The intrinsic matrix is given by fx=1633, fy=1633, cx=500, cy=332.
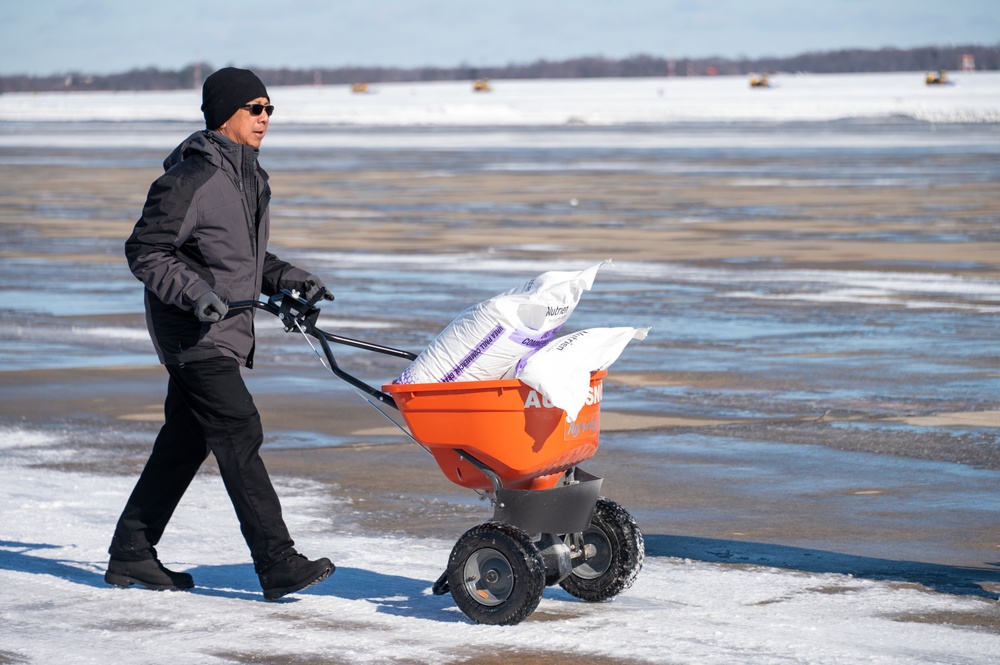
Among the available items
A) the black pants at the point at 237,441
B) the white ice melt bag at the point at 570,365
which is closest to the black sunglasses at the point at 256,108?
the black pants at the point at 237,441

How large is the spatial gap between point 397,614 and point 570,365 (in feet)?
3.50

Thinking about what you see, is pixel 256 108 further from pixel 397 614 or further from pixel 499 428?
A: pixel 397 614

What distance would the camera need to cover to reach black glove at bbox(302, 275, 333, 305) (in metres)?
5.51

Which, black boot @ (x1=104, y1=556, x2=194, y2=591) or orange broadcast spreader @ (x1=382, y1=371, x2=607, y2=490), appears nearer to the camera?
orange broadcast spreader @ (x1=382, y1=371, x2=607, y2=490)

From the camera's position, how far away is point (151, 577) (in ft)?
18.8

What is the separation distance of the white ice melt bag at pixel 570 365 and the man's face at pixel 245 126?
121cm

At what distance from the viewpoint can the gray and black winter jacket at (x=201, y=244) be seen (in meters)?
5.32

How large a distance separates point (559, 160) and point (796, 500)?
33020 millimetres

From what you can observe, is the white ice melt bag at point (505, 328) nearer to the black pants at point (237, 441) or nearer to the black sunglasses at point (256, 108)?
the black pants at point (237, 441)

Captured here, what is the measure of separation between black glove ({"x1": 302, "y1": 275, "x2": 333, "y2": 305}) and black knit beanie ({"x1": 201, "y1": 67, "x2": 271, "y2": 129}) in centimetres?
61

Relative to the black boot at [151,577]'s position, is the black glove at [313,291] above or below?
above

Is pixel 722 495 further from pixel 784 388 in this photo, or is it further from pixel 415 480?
pixel 784 388

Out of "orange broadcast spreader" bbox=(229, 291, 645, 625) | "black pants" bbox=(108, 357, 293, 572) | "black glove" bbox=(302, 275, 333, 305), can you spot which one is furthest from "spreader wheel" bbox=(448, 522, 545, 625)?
"black glove" bbox=(302, 275, 333, 305)

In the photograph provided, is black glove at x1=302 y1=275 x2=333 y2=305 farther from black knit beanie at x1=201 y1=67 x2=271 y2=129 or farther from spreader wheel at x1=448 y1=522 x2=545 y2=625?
spreader wheel at x1=448 y1=522 x2=545 y2=625
